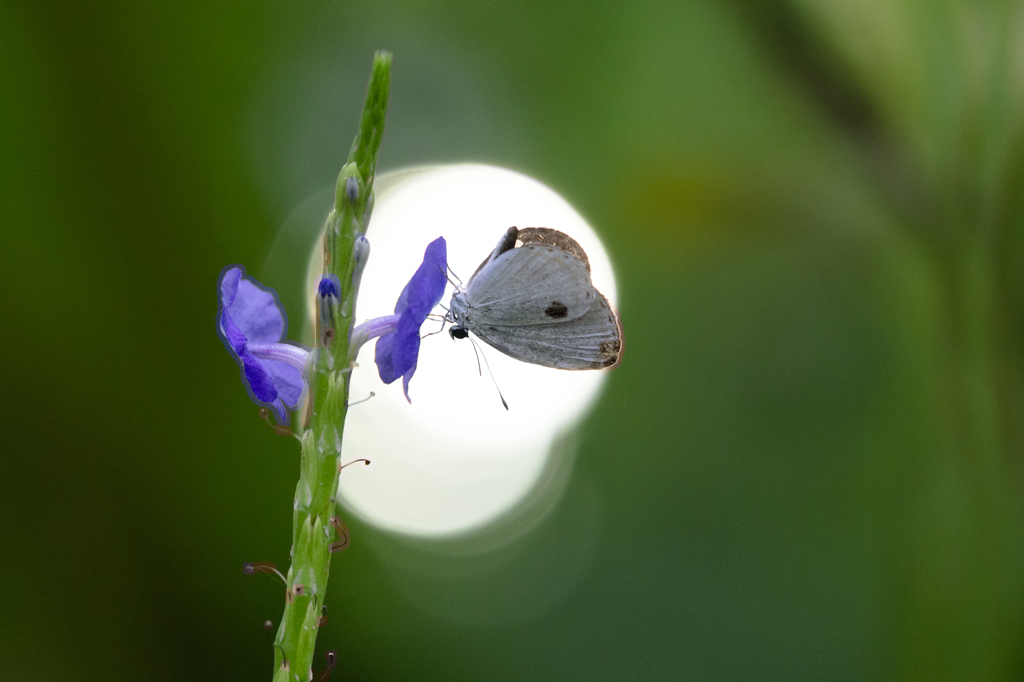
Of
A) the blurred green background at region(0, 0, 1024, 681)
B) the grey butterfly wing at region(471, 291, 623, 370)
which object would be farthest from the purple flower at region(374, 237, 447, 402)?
the blurred green background at region(0, 0, 1024, 681)

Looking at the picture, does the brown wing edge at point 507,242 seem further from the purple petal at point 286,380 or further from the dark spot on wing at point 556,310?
the purple petal at point 286,380

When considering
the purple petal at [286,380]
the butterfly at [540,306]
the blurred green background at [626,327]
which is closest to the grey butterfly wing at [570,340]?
the butterfly at [540,306]

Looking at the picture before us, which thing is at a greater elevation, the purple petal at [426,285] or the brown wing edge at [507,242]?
the brown wing edge at [507,242]

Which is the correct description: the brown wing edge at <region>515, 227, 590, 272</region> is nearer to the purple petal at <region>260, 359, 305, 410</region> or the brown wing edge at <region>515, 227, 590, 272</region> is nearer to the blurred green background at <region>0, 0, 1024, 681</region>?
the purple petal at <region>260, 359, 305, 410</region>

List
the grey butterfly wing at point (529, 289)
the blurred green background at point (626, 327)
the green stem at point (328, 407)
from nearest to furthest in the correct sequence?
the green stem at point (328, 407)
the grey butterfly wing at point (529, 289)
the blurred green background at point (626, 327)

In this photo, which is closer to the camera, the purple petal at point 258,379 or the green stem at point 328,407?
the green stem at point 328,407

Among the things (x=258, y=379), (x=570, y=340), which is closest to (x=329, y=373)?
(x=258, y=379)

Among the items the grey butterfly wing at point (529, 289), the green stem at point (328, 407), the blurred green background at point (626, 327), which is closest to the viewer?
the green stem at point (328, 407)

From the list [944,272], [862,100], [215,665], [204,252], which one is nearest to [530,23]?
[862,100]
